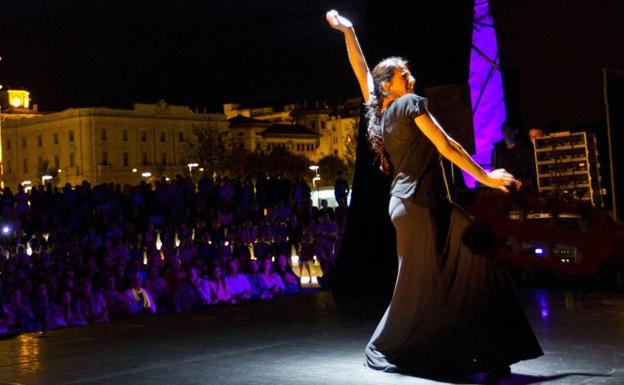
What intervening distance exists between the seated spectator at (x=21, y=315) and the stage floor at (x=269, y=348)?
1.83 m

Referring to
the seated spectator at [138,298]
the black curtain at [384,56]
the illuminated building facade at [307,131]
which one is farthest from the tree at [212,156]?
the black curtain at [384,56]

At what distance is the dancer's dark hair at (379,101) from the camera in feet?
16.8

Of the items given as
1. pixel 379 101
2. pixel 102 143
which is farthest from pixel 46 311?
pixel 102 143

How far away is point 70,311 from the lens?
399 inches

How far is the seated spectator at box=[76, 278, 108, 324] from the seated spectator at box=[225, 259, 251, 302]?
72.6 inches

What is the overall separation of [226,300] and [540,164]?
4359 millimetres

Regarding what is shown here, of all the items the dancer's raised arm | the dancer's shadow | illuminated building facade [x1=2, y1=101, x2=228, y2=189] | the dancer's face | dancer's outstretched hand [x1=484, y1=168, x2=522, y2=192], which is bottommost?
the dancer's shadow

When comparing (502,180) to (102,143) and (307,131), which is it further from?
(307,131)

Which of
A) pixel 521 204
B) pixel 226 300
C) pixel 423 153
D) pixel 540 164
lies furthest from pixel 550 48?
pixel 521 204

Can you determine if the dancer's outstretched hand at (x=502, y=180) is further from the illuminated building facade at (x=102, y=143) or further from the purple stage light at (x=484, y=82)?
the illuminated building facade at (x=102, y=143)

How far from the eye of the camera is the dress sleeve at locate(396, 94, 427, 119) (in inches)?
192

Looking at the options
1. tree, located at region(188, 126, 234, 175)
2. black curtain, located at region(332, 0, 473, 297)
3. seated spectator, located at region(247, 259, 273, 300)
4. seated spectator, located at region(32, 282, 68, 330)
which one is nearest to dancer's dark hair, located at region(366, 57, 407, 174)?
black curtain, located at region(332, 0, 473, 297)

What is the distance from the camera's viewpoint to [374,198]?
1045 cm

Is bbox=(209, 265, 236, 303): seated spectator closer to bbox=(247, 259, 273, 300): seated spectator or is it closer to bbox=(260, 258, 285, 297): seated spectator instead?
bbox=(247, 259, 273, 300): seated spectator
